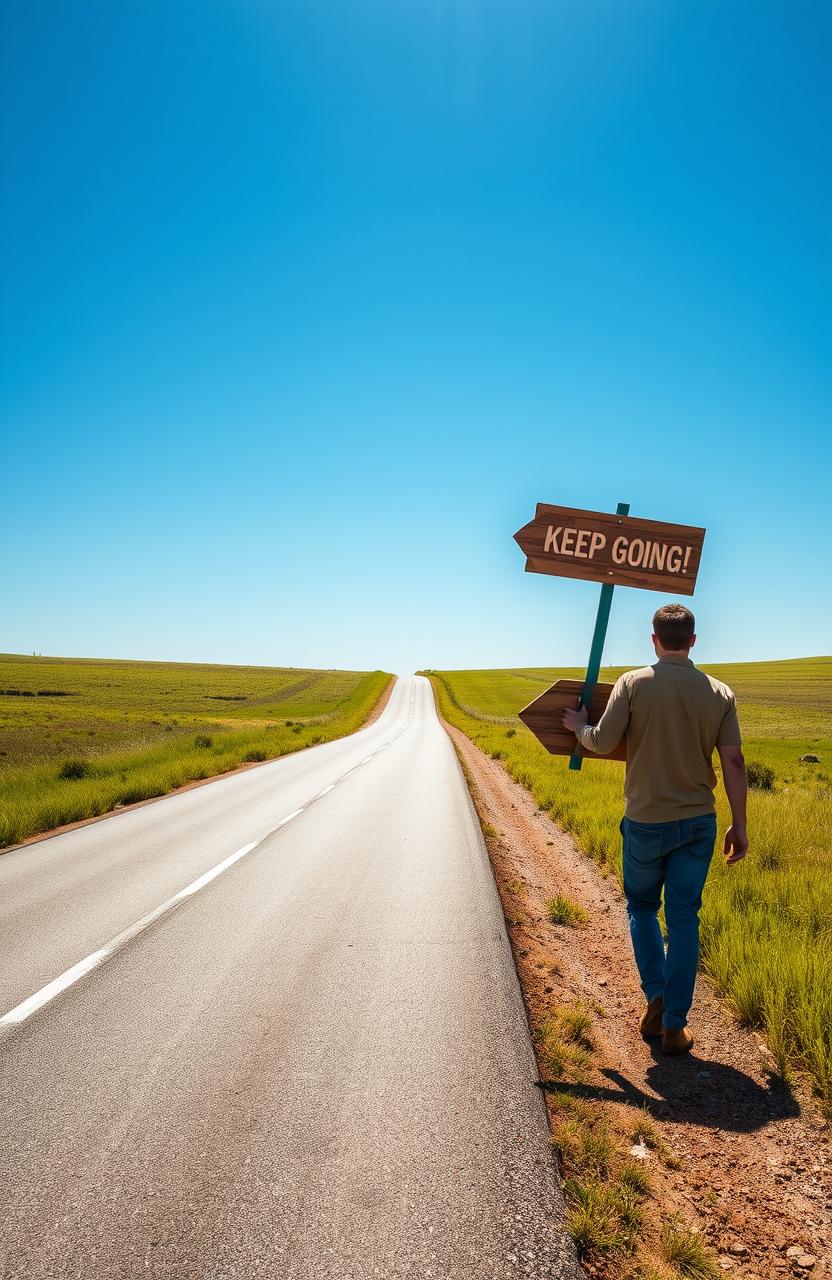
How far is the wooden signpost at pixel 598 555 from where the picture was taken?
4.55 m

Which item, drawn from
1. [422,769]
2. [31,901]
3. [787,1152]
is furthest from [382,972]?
[422,769]

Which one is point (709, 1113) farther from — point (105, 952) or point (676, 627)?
point (105, 952)

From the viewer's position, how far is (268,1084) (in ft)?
11.0

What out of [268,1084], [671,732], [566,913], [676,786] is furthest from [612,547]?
[566,913]

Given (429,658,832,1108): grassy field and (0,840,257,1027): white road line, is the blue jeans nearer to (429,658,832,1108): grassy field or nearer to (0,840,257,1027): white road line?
(429,658,832,1108): grassy field

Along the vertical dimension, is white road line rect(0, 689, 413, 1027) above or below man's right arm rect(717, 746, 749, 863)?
below

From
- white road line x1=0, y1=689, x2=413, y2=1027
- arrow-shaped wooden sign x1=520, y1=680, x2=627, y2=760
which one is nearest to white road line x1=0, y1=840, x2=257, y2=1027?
white road line x1=0, y1=689, x2=413, y2=1027

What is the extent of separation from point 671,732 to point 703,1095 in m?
2.00

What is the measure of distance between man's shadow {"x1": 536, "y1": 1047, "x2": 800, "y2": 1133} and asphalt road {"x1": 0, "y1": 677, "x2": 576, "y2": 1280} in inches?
19.4

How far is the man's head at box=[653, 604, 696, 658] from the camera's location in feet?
13.5

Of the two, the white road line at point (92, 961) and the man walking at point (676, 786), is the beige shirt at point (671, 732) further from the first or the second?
the white road line at point (92, 961)

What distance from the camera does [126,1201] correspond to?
2520 millimetres

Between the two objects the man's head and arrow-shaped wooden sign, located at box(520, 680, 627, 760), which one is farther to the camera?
arrow-shaped wooden sign, located at box(520, 680, 627, 760)

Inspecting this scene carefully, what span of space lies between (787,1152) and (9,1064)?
403cm
